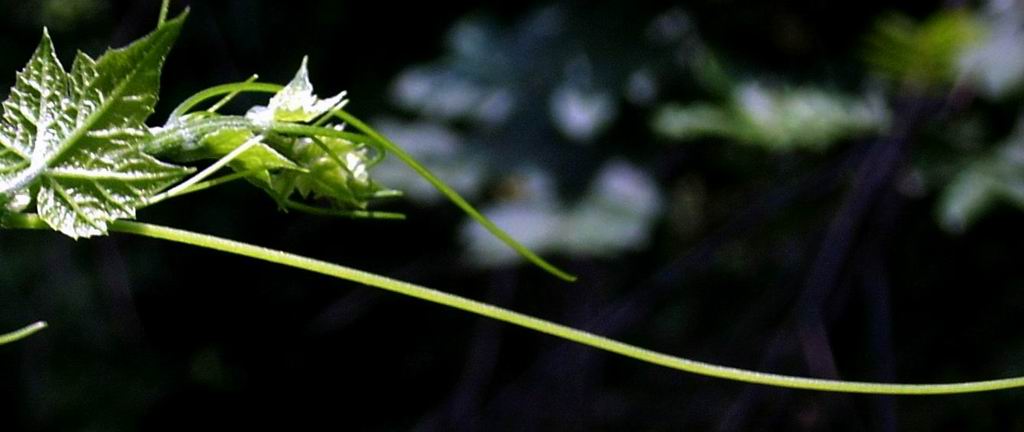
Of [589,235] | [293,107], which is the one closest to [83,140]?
[293,107]

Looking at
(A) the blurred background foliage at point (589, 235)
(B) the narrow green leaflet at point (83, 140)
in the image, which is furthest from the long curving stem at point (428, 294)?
(A) the blurred background foliage at point (589, 235)

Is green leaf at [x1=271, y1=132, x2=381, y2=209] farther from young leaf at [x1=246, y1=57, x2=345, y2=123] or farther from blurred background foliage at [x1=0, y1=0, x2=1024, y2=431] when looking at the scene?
blurred background foliage at [x1=0, y1=0, x2=1024, y2=431]

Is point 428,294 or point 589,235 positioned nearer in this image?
point 428,294

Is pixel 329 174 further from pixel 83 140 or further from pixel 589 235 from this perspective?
pixel 589 235

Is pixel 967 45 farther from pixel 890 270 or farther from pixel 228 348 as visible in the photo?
pixel 228 348

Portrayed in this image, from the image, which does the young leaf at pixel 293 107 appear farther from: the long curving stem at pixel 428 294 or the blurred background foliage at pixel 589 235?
the blurred background foliage at pixel 589 235

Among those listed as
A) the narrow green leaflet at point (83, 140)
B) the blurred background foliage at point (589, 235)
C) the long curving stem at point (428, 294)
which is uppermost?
the narrow green leaflet at point (83, 140)
